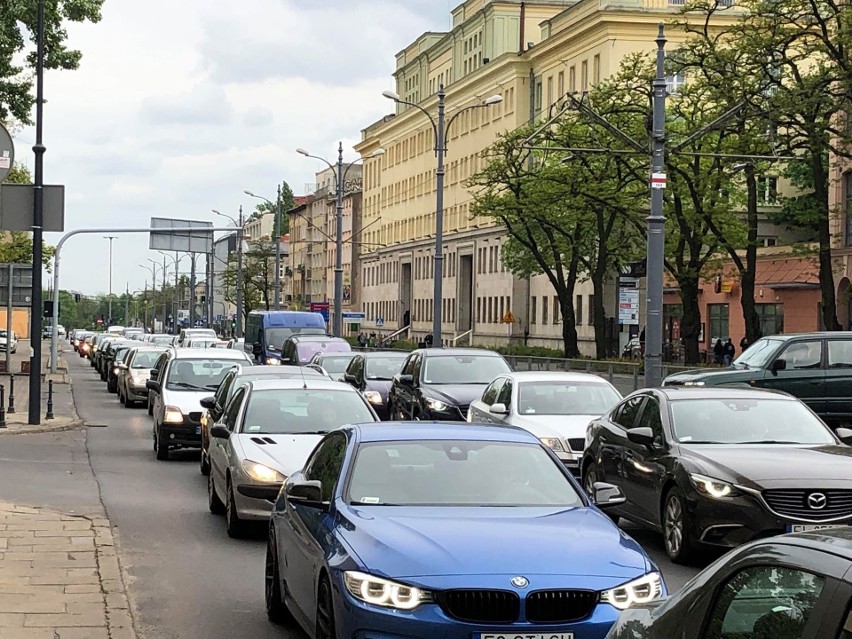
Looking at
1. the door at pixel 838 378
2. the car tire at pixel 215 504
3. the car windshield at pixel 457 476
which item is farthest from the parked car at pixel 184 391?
the car windshield at pixel 457 476

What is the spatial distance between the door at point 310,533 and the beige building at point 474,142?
209ft

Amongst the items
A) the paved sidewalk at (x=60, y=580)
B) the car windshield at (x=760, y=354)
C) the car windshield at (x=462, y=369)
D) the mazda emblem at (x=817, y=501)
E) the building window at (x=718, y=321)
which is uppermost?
the building window at (x=718, y=321)

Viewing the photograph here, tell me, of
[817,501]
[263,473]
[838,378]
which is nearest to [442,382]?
[838,378]

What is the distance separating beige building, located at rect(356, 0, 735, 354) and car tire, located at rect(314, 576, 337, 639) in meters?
65.3

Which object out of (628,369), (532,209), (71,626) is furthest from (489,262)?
(71,626)

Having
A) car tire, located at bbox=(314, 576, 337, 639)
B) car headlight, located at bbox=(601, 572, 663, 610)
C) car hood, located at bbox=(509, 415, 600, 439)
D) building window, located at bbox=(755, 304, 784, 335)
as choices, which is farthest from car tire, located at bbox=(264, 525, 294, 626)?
building window, located at bbox=(755, 304, 784, 335)

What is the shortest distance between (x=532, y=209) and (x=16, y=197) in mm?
35583

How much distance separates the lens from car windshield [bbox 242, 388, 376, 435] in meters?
14.5

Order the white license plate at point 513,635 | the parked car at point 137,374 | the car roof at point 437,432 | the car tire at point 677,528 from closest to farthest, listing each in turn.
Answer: the white license plate at point 513,635, the car roof at point 437,432, the car tire at point 677,528, the parked car at point 137,374

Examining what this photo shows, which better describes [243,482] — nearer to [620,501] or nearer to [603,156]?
[620,501]

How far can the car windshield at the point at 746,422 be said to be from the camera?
1307cm

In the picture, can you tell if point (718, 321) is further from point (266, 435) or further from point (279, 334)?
point (266, 435)

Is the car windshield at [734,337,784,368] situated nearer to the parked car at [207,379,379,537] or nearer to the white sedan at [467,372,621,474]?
the white sedan at [467,372,621,474]

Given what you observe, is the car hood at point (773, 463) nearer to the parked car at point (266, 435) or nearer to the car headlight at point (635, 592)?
the parked car at point (266, 435)
